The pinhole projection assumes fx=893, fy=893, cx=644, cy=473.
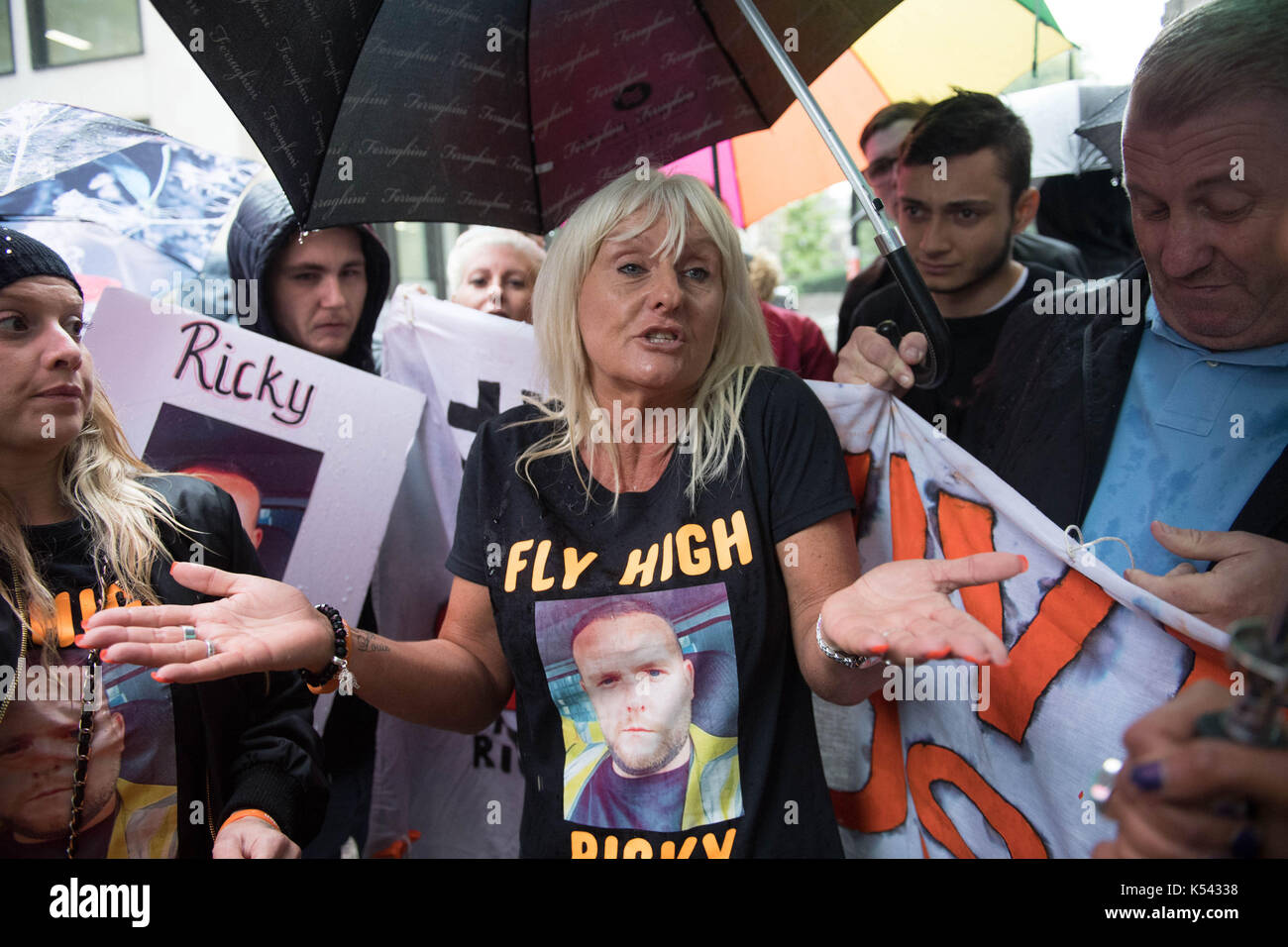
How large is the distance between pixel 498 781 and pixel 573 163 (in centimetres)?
172

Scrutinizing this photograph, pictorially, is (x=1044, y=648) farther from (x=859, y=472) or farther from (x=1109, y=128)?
(x=1109, y=128)

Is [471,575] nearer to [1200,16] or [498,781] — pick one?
[498,781]

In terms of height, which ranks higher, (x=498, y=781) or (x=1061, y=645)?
(x=1061, y=645)

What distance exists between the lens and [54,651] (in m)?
1.55

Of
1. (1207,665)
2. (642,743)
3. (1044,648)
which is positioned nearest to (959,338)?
(1044,648)

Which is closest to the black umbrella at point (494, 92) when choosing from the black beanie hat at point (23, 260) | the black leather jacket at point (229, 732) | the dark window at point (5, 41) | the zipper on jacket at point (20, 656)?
the black beanie hat at point (23, 260)

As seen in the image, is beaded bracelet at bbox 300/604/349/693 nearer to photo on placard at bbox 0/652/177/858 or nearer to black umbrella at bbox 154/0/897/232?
photo on placard at bbox 0/652/177/858

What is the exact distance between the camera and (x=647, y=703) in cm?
167

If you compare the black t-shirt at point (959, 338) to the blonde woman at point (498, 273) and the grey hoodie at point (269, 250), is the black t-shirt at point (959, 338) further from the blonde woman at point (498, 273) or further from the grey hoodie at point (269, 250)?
the grey hoodie at point (269, 250)

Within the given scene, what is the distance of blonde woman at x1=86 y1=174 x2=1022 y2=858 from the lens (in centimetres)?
160

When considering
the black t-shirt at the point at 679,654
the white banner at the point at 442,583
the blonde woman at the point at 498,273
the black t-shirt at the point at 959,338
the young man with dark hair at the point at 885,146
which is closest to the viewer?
the black t-shirt at the point at 679,654

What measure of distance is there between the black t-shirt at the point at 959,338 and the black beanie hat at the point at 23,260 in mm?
1762

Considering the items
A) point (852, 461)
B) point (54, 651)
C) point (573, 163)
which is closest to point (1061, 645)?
point (852, 461)

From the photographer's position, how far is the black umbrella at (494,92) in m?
1.70
